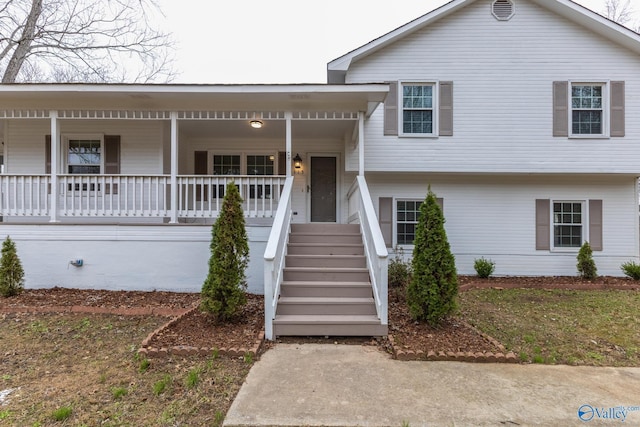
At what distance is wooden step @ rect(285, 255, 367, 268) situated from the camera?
5414 millimetres

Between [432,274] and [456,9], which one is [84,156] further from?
[456,9]

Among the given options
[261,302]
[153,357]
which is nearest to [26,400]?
[153,357]

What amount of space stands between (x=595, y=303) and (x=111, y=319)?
26.4 ft

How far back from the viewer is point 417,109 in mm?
8234

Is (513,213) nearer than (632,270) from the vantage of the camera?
No

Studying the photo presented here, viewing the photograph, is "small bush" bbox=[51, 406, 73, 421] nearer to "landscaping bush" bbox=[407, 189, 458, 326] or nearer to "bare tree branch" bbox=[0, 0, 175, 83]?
"landscaping bush" bbox=[407, 189, 458, 326]

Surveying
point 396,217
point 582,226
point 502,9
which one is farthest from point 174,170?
point 582,226

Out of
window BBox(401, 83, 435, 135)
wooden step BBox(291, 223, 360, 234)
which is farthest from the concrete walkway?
window BBox(401, 83, 435, 135)

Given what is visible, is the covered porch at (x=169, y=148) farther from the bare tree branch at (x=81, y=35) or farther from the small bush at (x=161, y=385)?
the bare tree branch at (x=81, y=35)

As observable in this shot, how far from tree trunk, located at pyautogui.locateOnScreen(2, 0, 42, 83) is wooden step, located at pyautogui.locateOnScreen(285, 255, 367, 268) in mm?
13137

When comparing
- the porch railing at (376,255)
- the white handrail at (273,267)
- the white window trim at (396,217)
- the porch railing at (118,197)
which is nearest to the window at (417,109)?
the white window trim at (396,217)

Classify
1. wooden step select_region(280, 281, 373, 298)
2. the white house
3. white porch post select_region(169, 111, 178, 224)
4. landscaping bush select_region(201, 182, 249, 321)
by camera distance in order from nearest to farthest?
landscaping bush select_region(201, 182, 249, 321) → wooden step select_region(280, 281, 373, 298) → white porch post select_region(169, 111, 178, 224) → the white house

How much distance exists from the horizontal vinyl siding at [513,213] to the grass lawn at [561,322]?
5.45ft

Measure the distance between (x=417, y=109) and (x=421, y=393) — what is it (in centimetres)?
685
